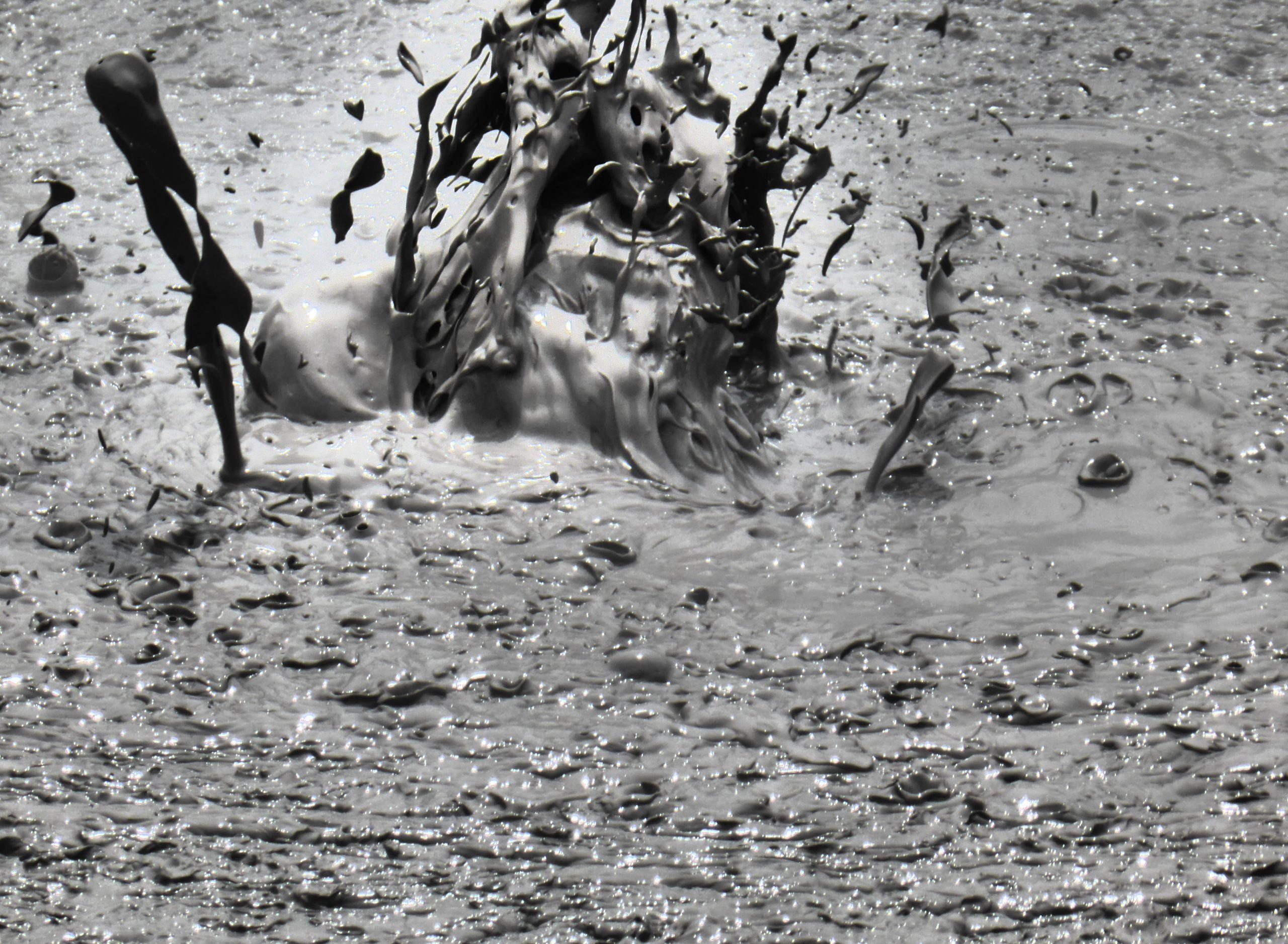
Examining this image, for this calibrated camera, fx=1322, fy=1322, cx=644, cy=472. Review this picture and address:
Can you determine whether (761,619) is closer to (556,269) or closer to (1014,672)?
(1014,672)

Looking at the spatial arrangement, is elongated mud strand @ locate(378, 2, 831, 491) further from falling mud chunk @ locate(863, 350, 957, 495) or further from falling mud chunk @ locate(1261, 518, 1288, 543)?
falling mud chunk @ locate(1261, 518, 1288, 543)

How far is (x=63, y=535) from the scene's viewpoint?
224cm

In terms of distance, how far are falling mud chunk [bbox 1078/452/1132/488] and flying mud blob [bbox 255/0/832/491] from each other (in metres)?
0.64

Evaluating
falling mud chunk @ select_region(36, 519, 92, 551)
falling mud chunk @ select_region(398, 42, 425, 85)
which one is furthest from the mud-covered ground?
falling mud chunk @ select_region(398, 42, 425, 85)

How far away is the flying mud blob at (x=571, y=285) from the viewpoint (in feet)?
8.63

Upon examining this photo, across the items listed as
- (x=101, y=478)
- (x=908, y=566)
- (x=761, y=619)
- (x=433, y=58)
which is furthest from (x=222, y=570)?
(x=433, y=58)

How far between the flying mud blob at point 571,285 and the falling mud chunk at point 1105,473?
0.64 m

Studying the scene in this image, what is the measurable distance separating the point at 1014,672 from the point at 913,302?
4.73ft

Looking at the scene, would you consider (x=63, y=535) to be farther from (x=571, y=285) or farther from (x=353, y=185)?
(x=571, y=285)

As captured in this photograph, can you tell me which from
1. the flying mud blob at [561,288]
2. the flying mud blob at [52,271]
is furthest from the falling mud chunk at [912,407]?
the flying mud blob at [52,271]

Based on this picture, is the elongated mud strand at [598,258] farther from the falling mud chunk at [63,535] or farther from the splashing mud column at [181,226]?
the falling mud chunk at [63,535]

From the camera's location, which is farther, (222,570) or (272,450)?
(272,450)

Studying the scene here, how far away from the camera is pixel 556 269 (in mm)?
2797

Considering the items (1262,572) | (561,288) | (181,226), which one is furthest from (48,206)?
(1262,572)
